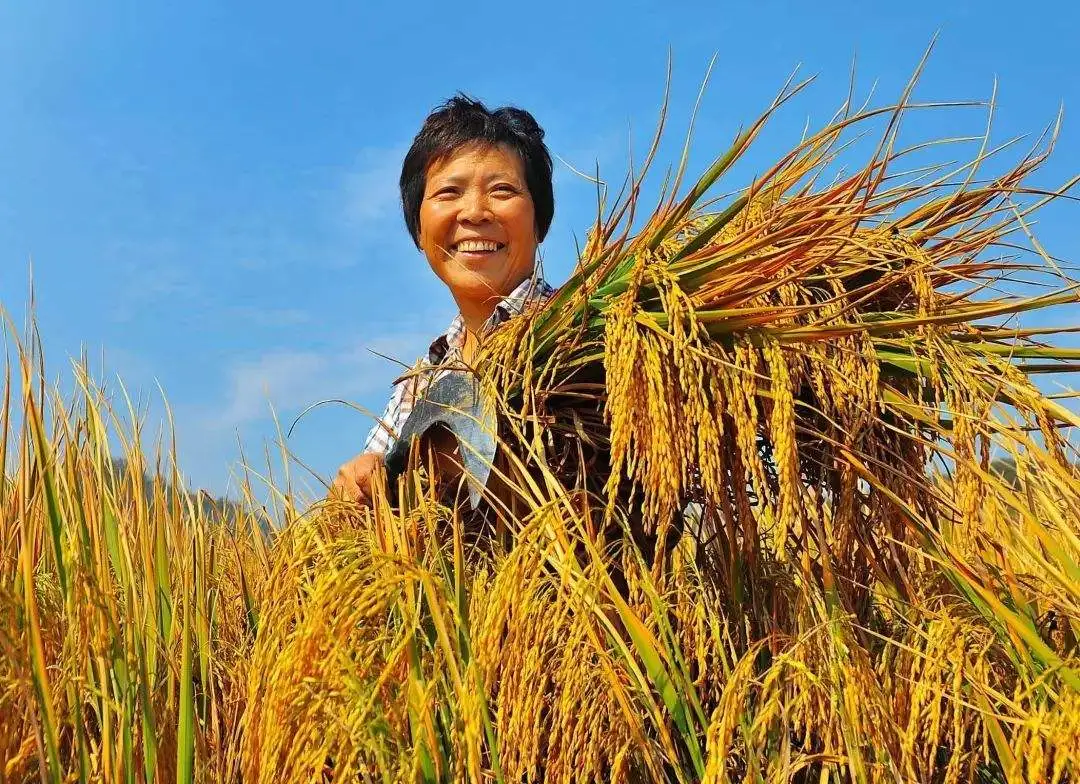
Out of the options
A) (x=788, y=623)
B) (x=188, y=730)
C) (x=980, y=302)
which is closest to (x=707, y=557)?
(x=788, y=623)

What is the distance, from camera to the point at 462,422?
2012mm

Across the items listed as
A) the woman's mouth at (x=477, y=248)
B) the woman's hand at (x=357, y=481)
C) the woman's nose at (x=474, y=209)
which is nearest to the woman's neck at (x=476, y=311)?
the woman's mouth at (x=477, y=248)

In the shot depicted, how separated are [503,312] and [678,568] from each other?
31.5 inches

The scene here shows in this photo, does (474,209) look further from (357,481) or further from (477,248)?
(357,481)

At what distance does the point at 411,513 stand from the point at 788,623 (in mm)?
816

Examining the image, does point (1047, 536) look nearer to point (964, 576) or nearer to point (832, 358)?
point (964, 576)

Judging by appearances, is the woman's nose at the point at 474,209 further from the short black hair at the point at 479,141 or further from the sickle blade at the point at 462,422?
the sickle blade at the point at 462,422

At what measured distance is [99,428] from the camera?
2340 millimetres

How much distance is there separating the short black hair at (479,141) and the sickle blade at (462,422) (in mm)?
1035

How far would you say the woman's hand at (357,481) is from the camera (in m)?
2.26

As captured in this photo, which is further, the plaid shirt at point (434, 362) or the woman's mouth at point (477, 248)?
the woman's mouth at point (477, 248)

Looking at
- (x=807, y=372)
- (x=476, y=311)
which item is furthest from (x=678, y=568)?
(x=476, y=311)

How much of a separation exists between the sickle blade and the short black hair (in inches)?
40.7

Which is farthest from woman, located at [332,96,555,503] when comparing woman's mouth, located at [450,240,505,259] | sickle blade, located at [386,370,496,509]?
sickle blade, located at [386,370,496,509]
